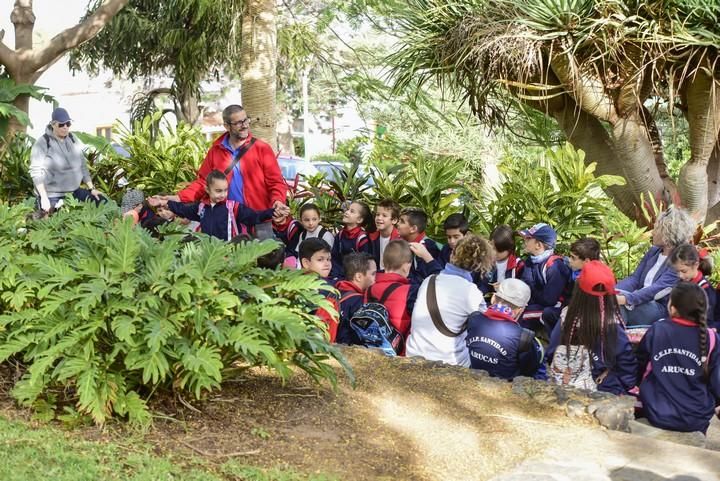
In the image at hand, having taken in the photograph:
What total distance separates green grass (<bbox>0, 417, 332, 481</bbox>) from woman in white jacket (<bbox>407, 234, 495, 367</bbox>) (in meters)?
2.18

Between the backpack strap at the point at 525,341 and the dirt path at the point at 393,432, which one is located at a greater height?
the backpack strap at the point at 525,341

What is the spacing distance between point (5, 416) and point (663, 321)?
12.8 feet

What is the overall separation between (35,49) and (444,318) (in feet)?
26.4

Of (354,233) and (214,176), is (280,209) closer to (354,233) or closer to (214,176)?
(214,176)

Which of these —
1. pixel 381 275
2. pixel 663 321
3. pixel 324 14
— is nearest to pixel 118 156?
pixel 324 14

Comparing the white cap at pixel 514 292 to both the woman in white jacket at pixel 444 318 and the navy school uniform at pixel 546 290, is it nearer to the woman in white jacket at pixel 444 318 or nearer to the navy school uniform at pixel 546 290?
the woman in white jacket at pixel 444 318

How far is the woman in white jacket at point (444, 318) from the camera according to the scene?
6293mm

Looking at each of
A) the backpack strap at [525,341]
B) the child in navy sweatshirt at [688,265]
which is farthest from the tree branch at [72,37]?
the child in navy sweatshirt at [688,265]

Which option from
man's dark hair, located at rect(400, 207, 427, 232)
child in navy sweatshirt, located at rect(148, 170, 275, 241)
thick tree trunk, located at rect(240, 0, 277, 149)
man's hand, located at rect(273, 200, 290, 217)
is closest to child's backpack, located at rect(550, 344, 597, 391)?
man's dark hair, located at rect(400, 207, 427, 232)

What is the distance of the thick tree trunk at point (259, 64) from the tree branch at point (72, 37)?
179 cm

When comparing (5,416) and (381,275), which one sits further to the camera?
(381,275)

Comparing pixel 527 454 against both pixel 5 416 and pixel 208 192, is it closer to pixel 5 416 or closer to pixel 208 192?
pixel 5 416

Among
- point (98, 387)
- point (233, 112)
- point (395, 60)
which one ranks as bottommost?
point (98, 387)

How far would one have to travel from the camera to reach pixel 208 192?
26.9 ft
